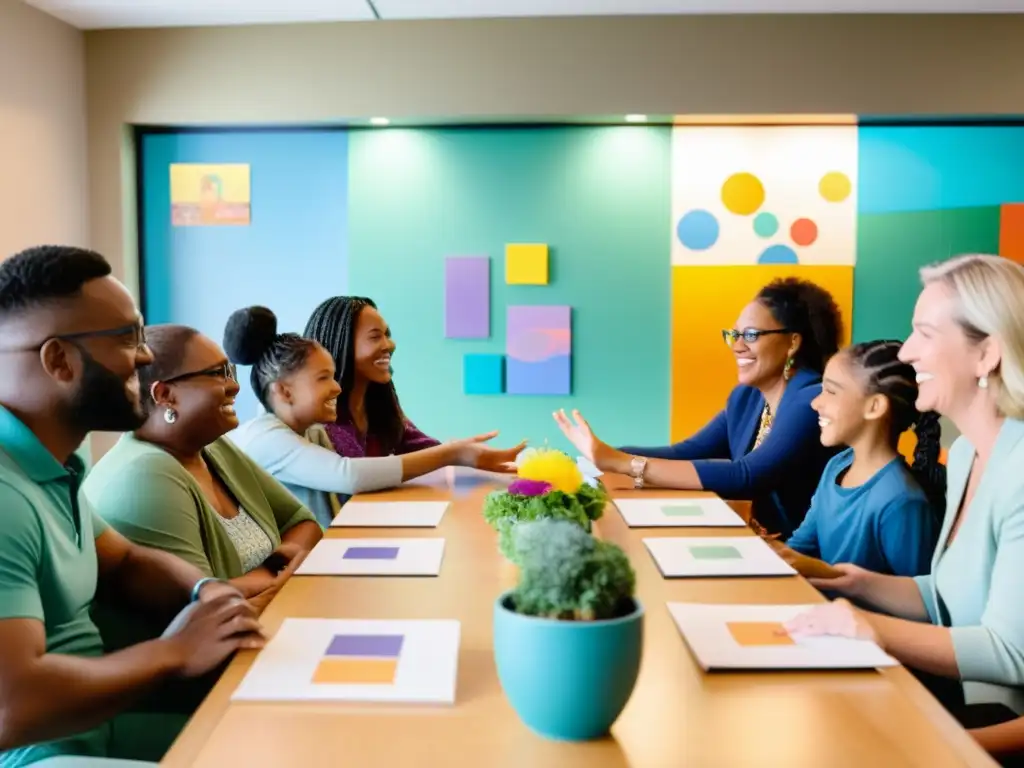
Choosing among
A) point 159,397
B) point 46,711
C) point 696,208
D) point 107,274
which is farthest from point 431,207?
point 46,711

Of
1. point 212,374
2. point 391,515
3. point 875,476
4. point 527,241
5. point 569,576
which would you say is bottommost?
point 391,515

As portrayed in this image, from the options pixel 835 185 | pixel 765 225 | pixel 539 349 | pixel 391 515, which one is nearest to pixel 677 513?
pixel 391 515

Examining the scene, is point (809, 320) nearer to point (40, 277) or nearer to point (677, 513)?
point (677, 513)

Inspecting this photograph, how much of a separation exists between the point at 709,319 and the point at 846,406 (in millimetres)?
2056

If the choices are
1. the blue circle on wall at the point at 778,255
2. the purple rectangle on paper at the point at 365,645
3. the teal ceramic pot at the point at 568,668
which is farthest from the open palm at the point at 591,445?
the blue circle on wall at the point at 778,255

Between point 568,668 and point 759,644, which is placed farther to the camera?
point 759,644

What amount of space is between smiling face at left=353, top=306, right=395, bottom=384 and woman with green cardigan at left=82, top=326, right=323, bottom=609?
82cm

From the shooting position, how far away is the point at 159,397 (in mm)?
1677

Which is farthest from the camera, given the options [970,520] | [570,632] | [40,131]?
[40,131]

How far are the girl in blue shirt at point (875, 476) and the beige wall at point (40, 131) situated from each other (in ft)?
9.73

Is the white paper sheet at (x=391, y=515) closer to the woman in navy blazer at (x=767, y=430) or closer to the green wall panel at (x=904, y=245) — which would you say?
the woman in navy blazer at (x=767, y=430)

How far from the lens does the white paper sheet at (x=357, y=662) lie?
100 cm

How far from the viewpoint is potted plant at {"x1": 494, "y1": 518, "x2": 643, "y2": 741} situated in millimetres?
860

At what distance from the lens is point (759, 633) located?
3.88 feet
